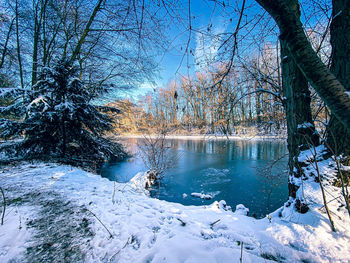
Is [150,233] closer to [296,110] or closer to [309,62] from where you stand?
[309,62]

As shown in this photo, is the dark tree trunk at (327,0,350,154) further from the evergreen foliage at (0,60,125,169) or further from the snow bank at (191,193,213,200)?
the evergreen foliage at (0,60,125,169)

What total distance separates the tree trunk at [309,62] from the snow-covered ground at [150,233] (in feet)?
4.54

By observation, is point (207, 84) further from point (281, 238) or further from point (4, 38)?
point (4, 38)

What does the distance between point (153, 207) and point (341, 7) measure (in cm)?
405

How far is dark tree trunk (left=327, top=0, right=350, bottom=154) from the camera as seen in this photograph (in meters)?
1.62

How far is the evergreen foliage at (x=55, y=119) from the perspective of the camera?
4.49 meters

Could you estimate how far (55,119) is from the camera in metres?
4.85

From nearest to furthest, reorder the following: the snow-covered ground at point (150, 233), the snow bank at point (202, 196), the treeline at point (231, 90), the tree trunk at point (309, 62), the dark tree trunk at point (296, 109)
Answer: the tree trunk at point (309, 62) < the snow-covered ground at point (150, 233) < the dark tree trunk at point (296, 109) < the treeline at point (231, 90) < the snow bank at point (202, 196)

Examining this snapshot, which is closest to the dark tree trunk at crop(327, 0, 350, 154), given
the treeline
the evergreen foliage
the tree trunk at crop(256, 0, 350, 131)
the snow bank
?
the treeline

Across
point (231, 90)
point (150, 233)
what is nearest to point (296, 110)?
point (231, 90)

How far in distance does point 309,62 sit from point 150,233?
2178 mm

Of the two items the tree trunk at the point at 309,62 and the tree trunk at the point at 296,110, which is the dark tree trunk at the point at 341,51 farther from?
the tree trunk at the point at 309,62

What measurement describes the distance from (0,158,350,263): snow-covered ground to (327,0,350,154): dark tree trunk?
0.44 meters

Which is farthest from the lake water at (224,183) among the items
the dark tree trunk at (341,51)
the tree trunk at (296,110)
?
the dark tree trunk at (341,51)
